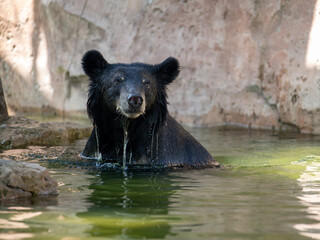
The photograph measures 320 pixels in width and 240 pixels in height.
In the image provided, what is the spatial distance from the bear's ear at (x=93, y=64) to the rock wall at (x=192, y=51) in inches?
207

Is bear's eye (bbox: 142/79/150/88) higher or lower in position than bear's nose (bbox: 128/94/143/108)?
higher

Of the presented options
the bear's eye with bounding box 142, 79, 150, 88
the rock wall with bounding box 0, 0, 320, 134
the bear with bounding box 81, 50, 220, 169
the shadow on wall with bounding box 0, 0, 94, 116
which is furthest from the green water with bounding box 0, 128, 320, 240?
the shadow on wall with bounding box 0, 0, 94, 116

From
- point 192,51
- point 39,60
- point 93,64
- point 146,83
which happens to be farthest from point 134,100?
→ point 39,60

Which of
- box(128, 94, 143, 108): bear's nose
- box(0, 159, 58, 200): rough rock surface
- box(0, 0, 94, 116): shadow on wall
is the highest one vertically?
box(0, 0, 94, 116): shadow on wall

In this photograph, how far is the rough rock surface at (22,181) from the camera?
4727 millimetres

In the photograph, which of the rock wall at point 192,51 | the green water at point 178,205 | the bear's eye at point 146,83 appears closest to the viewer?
the green water at point 178,205

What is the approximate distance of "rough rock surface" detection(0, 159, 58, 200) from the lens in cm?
473

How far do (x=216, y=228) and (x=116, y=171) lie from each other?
323cm

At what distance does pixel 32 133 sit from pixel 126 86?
2815mm

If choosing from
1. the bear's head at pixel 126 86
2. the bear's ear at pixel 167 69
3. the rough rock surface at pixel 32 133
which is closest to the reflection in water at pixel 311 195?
the bear's head at pixel 126 86

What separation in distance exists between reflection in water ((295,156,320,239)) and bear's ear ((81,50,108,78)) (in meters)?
2.95

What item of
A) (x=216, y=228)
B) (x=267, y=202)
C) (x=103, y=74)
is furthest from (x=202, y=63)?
(x=216, y=228)

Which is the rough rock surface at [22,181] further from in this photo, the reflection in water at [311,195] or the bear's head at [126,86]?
the reflection in water at [311,195]

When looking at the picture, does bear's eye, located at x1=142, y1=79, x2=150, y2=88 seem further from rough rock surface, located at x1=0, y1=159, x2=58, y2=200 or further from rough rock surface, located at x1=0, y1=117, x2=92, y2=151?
rough rock surface, located at x1=0, y1=117, x2=92, y2=151
